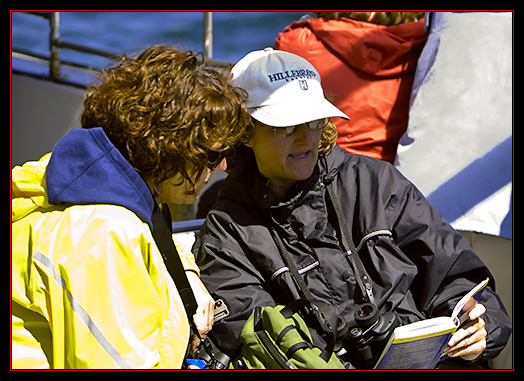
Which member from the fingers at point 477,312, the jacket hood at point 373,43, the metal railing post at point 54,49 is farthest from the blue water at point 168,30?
the fingers at point 477,312

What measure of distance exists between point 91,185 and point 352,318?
87 cm

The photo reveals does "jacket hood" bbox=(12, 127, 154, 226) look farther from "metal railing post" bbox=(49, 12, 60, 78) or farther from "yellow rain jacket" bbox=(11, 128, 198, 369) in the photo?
"metal railing post" bbox=(49, 12, 60, 78)

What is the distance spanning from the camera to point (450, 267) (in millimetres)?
2156

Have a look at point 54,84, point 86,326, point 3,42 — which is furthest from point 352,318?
point 54,84

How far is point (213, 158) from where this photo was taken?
1.78 meters

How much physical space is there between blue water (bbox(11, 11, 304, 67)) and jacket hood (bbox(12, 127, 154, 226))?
11.5 metres

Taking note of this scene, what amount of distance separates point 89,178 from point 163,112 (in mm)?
241

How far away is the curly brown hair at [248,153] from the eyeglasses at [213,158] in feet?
1.45

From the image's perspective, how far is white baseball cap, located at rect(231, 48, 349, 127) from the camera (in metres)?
2.10

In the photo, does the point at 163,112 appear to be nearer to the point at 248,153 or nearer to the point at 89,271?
the point at 89,271

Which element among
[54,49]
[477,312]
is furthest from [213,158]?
[54,49]

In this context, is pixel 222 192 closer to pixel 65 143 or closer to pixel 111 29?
pixel 65 143

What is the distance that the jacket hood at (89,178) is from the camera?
5.17 ft

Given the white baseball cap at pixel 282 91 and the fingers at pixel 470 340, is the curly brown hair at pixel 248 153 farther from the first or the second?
the fingers at pixel 470 340
